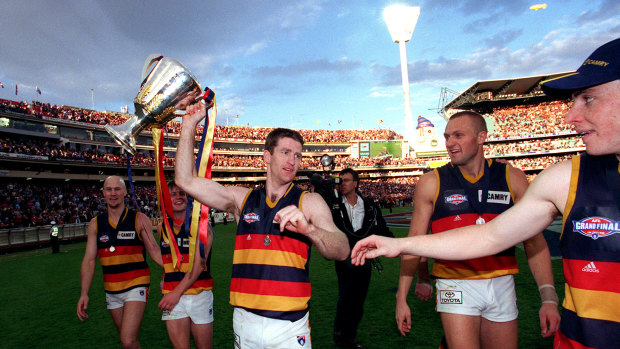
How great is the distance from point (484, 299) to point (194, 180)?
2.50 m

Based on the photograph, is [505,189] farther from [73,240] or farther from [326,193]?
[73,240]

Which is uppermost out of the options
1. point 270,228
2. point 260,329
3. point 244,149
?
point 244,149

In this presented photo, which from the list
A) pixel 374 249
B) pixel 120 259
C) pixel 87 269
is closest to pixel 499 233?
pixel 374 249

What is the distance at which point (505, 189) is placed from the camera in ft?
10.3

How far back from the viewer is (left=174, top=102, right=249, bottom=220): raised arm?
2.89 meters

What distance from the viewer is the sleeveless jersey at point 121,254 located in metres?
4.46

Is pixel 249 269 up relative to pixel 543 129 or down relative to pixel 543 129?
down

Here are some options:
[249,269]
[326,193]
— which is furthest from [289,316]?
[326,193]

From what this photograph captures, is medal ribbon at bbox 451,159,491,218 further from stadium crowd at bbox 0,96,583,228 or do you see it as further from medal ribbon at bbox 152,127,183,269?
stadium crowd at bbox 0,96,583,228

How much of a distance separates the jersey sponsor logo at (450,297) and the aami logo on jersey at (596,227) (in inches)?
57.3

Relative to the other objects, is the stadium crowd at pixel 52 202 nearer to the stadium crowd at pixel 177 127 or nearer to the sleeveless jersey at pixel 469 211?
the stadium crowd at pixel 177 127

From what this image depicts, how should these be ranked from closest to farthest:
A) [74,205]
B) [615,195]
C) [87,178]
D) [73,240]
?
1. [615,195]
2. [73,240]
3. [74,205]
4. [87,178]

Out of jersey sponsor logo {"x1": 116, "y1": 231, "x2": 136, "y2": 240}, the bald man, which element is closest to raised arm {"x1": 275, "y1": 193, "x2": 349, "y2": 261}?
the bald man

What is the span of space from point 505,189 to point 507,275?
2.37 ft
